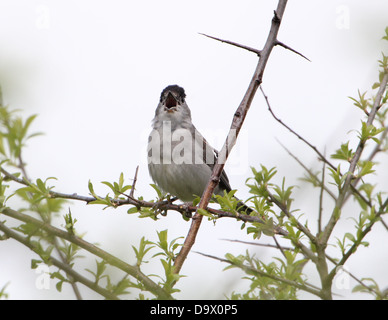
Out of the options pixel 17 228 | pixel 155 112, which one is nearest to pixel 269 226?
pixel 17 228

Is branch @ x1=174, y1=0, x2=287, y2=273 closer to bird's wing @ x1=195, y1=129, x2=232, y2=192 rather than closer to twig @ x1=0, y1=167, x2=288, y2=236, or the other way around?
twig @ x1=0, y1=167, x2=288, y2=236

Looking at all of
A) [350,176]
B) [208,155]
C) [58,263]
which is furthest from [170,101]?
[58,263]

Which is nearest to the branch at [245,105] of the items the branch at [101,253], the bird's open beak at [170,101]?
the branch at [101,253]

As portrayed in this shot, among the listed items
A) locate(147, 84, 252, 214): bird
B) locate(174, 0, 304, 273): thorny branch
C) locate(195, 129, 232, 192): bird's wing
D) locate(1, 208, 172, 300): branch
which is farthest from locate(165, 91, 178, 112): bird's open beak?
locate(1, 208, 172, 300): branch

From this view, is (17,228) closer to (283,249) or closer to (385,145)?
(283,249)

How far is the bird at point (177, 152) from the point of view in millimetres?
5688

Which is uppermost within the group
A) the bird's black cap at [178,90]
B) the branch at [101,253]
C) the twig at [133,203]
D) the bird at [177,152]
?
the bird's black cap at [178,90]

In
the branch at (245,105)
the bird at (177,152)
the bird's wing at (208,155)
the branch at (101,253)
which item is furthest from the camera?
the bird's wing at (208,155)

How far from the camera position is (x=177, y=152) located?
18.7 ft

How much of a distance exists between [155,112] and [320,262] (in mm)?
4330

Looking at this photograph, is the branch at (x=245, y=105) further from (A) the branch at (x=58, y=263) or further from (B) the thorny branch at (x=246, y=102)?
(A) the branch at (x=58, y=263)

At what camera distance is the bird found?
18.7ft

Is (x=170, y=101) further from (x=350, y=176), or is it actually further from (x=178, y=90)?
(x=350, y=176)

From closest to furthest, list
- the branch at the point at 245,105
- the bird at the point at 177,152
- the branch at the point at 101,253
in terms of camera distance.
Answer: the branch at the point at 101,253 < the branch at the point at 245,105 < the bird at the point at 177,152
